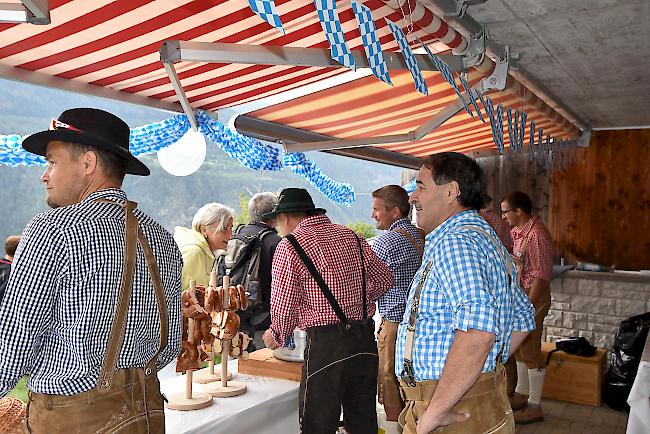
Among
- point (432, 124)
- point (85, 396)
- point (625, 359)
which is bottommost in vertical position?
point (625, 359)

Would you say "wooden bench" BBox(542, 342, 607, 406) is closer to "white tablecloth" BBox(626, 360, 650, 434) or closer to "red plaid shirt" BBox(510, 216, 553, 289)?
"red plaid shirt" BBox(510, 216, 553, 289)

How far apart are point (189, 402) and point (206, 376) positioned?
0.45 metres

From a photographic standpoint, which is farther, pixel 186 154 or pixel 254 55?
pixel 186 154

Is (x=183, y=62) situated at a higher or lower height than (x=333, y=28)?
higher

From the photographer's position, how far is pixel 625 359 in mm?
5602

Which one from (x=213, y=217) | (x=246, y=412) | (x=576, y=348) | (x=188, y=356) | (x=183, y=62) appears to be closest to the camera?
(x=188, y=356)

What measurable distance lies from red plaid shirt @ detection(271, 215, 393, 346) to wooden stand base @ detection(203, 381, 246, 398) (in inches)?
12.4

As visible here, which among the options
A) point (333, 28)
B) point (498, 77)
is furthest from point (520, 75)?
point (333, 28)

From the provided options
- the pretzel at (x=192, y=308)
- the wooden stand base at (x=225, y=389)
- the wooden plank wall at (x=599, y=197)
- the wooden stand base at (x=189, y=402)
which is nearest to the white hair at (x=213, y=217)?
the wooden stand base at (x=225, y=389)

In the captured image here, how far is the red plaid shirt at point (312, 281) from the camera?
10.2ft

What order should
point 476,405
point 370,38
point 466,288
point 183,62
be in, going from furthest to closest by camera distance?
point 183,62
point 370,38
point 476,405
point 466,288

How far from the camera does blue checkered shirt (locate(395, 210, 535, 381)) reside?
1851mm

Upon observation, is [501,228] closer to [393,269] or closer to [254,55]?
[393,269]

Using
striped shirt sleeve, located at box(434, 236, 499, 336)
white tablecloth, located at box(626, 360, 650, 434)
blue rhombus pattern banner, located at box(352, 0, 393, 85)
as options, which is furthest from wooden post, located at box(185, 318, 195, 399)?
white tablecloth, located at box(626, 360, 650, 434)
